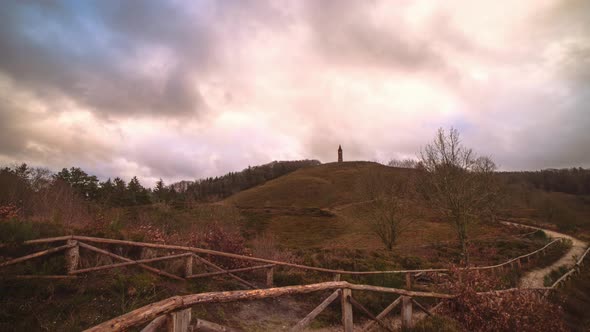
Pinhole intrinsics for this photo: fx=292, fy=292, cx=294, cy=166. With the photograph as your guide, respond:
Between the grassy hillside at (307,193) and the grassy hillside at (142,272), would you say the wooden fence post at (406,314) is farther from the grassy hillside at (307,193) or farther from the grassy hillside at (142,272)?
the grassy hillside at (307,193)

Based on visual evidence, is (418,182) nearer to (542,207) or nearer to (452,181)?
(452,181)

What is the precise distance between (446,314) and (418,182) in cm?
1614

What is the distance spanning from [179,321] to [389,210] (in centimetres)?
2525

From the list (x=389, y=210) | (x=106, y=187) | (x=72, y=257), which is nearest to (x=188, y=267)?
(x=72, y=257)

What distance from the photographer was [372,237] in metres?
38.2

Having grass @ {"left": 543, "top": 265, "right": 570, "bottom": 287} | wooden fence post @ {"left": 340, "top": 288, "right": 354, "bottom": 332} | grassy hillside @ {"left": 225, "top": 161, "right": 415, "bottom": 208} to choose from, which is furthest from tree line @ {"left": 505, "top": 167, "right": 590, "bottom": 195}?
wooden fence post @ {"left": 340, "top": 288, "right": 354, "bottom": 332}

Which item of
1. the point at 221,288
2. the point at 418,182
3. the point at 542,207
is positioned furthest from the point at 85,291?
the point at 542,207

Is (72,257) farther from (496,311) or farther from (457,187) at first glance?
(457,187)

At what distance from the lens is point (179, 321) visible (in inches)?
111

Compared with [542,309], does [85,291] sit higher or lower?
higher

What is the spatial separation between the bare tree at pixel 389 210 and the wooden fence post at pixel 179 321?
24.9 meters

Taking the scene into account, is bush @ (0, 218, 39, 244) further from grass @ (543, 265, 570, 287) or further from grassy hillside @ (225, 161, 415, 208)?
grassy hillside @ (225, 161, 415, 208)

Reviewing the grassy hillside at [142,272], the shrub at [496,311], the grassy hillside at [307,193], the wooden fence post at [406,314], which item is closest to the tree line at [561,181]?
the grassy hillside at [307,193]

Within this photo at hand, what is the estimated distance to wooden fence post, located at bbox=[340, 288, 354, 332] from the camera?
4.57m
